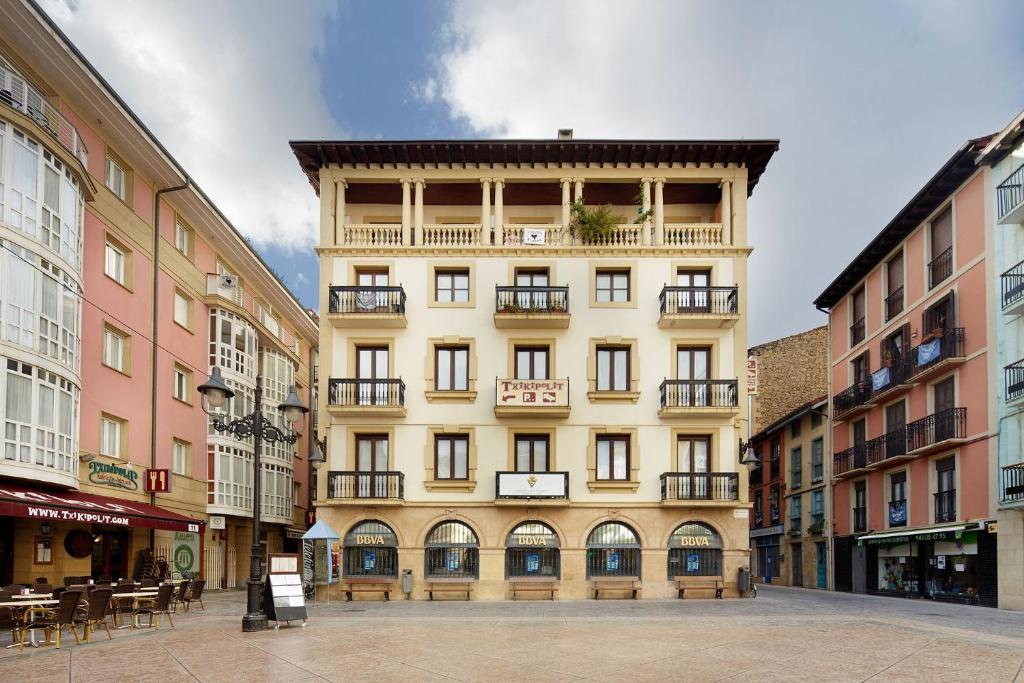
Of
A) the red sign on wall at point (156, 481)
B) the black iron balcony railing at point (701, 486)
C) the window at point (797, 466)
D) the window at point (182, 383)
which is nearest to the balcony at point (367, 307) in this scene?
the window at point (182, 383)

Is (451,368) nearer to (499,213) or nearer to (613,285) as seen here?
(499,213)

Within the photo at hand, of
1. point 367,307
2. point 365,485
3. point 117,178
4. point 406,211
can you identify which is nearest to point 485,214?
point 406,211

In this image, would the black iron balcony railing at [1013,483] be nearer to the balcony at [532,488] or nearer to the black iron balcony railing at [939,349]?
the black iron balcony railing at [939,349]

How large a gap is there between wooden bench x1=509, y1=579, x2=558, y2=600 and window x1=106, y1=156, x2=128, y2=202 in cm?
1775

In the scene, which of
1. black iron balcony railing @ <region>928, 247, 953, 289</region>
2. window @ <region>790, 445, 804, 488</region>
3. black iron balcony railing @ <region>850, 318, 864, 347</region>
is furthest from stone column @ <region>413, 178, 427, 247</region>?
window @ <region>790, 445, 804, 488</region>

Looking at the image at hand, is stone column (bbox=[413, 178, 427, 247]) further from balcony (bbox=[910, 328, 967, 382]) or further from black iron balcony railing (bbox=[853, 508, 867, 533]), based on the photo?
black iron balcony railing (bbox=[853, 508, 867, 533])

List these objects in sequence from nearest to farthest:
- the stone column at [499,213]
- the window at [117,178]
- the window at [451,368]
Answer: the window at [117,178]
the window at [451,368]
the stone column at [499,213]

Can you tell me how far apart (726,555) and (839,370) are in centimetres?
1500

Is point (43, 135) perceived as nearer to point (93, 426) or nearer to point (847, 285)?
point (93, 426)

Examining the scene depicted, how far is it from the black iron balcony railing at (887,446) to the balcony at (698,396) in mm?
A: 7341

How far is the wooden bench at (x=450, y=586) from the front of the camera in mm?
29047

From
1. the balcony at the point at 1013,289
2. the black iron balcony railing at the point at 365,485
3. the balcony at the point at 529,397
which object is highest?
the balcony at the point at 1013,289

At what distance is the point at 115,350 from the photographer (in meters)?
27.9

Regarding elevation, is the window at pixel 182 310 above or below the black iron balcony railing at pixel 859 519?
above
